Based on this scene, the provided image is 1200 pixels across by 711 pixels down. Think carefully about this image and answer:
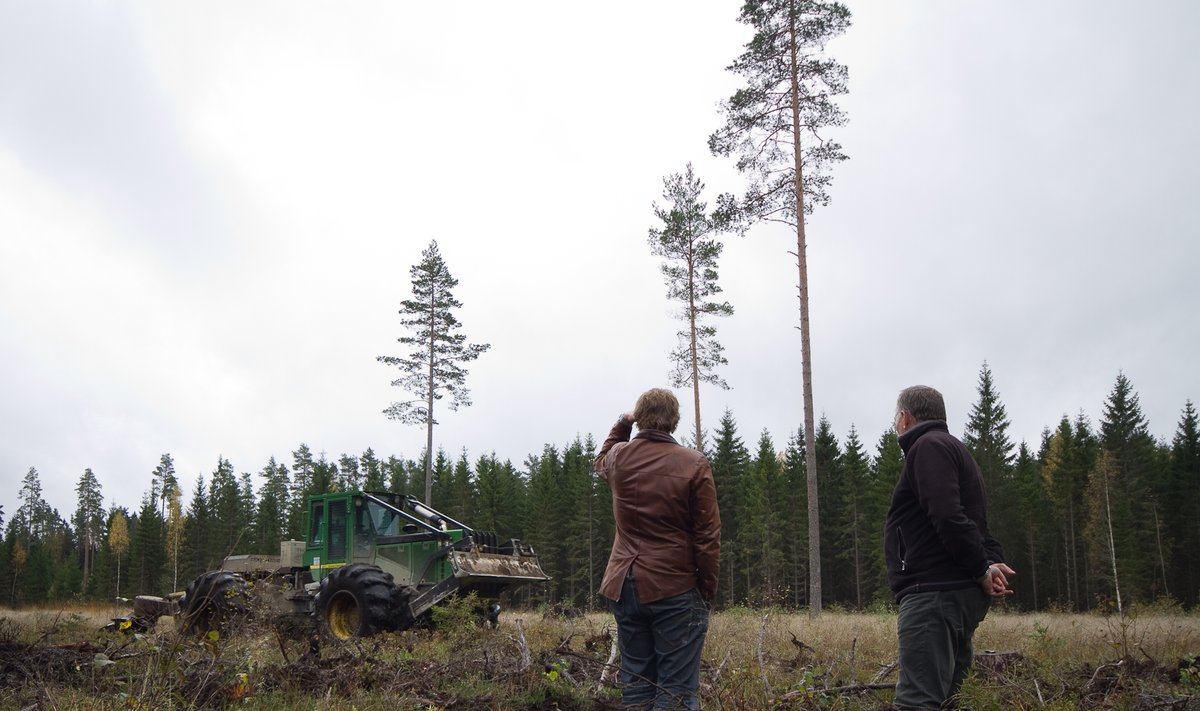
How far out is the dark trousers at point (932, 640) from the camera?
401 centimetres

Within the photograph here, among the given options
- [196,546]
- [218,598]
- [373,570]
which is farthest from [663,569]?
[196,546]

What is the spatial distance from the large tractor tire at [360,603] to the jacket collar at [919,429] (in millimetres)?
8217

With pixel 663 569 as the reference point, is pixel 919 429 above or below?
above

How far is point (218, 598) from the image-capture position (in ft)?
38.0

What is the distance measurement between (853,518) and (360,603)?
43.7 metres

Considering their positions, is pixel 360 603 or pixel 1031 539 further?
pixel 1031 539

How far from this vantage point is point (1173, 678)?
6902 millimetres

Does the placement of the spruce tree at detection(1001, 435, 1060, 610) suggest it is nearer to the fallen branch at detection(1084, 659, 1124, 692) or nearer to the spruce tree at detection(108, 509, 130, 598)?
the fallen branch at detection(1084, 659, 1124, 692)

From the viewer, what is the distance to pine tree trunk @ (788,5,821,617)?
18.3 m

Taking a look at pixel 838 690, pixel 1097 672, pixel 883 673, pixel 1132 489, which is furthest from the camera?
pixel 1132 489

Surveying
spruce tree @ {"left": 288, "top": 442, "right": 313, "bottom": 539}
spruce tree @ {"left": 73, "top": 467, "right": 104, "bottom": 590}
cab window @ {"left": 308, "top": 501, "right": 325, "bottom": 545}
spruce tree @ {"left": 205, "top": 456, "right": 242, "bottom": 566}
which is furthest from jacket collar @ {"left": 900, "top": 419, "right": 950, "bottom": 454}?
spruce tree @ {"left": 73, "top": 467, "right": 104, "bottom": 590}

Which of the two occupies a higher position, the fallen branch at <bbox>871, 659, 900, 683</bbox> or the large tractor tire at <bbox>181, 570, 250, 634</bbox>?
the large tractor tire at <bbox>181, 570, 250, 634</bbox>

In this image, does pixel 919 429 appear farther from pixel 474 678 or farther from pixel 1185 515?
pixel 1185 515

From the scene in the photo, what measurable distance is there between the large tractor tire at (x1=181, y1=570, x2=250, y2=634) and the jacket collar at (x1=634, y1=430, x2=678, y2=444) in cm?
330
